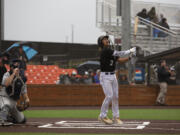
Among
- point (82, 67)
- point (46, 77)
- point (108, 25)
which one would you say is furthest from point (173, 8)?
point (46, 77)

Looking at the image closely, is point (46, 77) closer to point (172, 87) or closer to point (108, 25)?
point (108, 25)

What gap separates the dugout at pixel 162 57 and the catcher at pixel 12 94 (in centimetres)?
647

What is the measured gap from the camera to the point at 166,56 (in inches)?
694

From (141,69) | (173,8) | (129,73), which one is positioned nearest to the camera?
(129,73)

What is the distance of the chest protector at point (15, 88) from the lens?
1016 cm

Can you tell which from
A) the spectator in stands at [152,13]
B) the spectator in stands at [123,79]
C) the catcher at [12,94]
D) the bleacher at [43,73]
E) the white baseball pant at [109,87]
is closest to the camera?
the white baseball pant at [109,87]

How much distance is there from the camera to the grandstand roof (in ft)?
52.0

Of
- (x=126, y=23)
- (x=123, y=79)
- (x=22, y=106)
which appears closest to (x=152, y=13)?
(x=126, y=23)

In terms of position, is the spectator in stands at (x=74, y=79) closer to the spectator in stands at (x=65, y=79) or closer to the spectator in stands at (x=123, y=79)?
the spectator in stands at (x=65, y=79)

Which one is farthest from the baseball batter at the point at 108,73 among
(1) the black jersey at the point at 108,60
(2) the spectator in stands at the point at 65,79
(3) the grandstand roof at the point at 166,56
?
(2) the spectator in stands at the point at 65,79

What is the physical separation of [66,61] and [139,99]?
20.1 ft

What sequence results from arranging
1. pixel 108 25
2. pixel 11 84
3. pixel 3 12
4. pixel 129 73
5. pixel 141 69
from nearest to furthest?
pixel 11 84 → pixel 129 73 → pixel 141 69 → pixel 108 25 → pixel 3 12

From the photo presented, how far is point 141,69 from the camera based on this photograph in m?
20.5

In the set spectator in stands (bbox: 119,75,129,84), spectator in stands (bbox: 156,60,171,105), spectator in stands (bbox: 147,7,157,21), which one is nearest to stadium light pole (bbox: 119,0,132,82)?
spectator in stands (bbox: 119,75,129,84)
